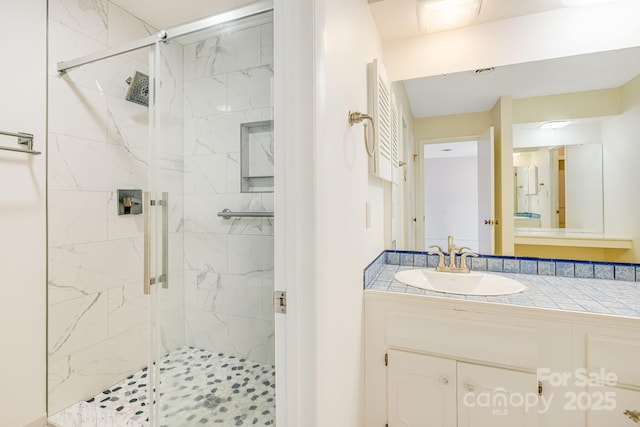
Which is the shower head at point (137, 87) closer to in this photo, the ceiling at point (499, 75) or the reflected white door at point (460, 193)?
the ceiling at point (499, 75)

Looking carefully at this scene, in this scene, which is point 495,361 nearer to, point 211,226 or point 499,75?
point 211,226

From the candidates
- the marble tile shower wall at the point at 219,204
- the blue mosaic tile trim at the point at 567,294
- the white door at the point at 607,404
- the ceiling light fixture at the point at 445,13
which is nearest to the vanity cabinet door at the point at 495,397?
the white door at the point at 607,404

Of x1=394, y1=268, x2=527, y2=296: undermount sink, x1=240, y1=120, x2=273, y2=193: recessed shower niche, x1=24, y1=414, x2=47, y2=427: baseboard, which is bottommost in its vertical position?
x1=24, y1=414, x2=47, y2=427: baseboard

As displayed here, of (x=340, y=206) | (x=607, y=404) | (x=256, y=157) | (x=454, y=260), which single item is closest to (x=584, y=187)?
(x=454, y=260)

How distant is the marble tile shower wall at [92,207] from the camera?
1.58 meters

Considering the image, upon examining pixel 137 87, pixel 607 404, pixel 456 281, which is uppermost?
pixel 137 87

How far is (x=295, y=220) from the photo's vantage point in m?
0.85

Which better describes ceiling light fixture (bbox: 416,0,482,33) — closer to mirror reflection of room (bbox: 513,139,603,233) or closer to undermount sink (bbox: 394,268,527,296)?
mirror reflection of room (bbox: 513,139,603,233)

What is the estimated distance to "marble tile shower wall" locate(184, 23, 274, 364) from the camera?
1.34m

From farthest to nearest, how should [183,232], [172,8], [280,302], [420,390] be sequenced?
[172,8]
[183,232]
[420,390]
[280,302]

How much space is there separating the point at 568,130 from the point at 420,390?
1494mm

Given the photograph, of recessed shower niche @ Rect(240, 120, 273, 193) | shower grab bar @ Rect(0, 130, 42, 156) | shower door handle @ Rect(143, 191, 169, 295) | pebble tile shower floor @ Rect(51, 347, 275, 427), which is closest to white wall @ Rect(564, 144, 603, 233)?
recessed shower niche @ Rect(240, 120, 273, 193)

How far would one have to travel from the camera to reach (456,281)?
5.05ft

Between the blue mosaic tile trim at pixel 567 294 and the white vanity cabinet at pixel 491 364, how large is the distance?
0.05m
